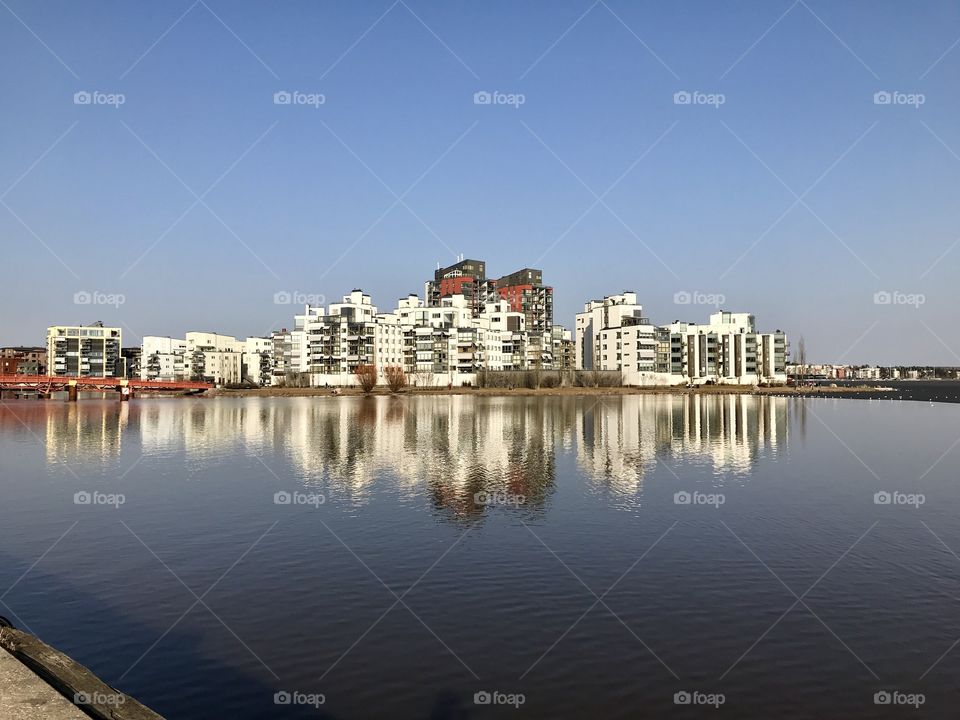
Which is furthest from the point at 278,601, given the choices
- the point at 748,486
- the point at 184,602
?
the point at 748,486

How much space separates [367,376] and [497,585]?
164385 millimetres

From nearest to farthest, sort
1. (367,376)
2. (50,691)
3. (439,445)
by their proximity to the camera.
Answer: (50,691), (439,445), (367,376)

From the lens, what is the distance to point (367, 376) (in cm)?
18175

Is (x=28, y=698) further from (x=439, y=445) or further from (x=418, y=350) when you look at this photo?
(x=418, y=350)

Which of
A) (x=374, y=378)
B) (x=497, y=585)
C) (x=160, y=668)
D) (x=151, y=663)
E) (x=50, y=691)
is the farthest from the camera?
(x=374, y=378)

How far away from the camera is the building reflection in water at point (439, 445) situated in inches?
1462

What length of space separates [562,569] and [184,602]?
1027 cm

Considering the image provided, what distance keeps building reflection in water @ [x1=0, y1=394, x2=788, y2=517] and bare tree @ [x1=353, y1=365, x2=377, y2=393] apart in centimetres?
8545

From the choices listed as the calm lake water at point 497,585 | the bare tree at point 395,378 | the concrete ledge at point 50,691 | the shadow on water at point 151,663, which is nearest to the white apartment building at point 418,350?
the bare tree at point 395,378

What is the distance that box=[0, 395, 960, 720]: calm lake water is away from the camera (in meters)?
13.7

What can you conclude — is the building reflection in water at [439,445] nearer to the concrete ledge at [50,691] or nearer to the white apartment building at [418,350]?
the concrete ledge at [50,691]

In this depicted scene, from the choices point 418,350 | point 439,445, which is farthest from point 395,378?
point 439,445

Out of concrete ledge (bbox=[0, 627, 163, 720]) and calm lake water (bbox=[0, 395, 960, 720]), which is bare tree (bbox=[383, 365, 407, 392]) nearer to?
calm lake water (bbox=[0, 395, 960, 720])

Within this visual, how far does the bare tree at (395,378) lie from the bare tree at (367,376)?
378cm
